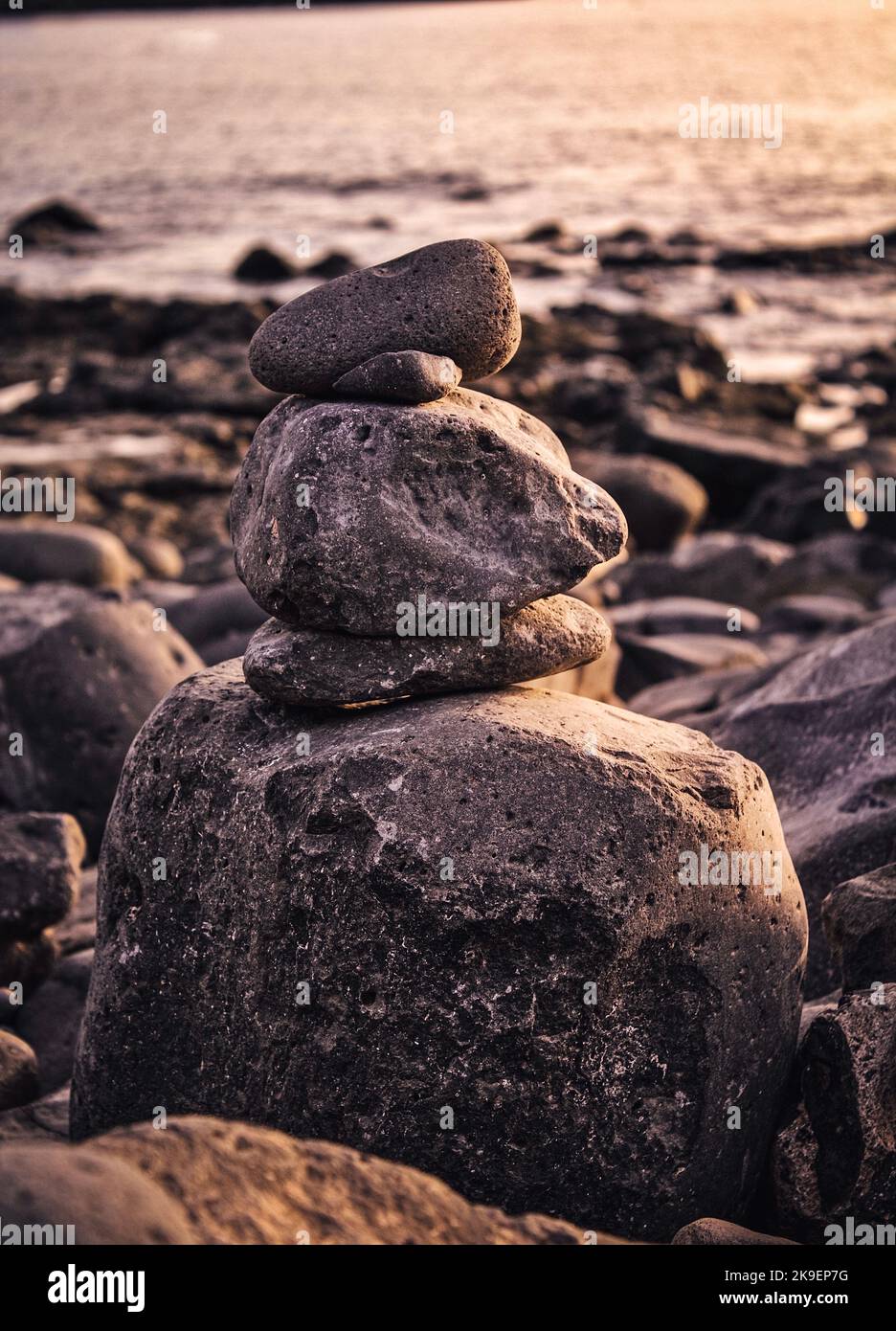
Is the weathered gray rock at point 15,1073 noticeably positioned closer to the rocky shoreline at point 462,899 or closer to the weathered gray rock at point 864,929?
the rocky shoreline at point 462,899

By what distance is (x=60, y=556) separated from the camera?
507 inches

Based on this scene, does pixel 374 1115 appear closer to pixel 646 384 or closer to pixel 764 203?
pixel 646 384

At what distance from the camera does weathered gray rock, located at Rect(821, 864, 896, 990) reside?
4.86 m

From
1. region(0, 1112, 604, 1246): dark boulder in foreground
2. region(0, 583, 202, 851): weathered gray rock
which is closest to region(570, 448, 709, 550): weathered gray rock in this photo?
region(0, 583, 202, 851): weathered gray rock

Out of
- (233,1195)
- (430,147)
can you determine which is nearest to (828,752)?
(233,1195)

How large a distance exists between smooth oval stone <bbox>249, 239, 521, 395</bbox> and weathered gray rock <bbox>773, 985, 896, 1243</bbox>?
2.46 meters

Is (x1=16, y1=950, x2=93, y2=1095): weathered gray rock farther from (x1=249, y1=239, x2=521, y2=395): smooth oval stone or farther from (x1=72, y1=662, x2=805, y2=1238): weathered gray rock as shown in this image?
(x1=249, y1=239, x2=521, y2=395): smooth oval stone

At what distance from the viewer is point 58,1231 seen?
2820 mm

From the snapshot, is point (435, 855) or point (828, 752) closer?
point (435, 855)

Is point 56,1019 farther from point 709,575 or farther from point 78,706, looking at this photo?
point 709,575

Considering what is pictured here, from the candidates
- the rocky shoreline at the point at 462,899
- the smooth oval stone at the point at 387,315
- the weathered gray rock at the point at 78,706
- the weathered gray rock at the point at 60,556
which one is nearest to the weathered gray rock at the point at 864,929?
the rocky shoreline at the point at 462,899

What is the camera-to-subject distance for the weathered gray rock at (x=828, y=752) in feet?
19.6

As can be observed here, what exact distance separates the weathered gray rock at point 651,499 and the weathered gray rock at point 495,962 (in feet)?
→ 35.6

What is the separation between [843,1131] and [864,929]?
646mm
